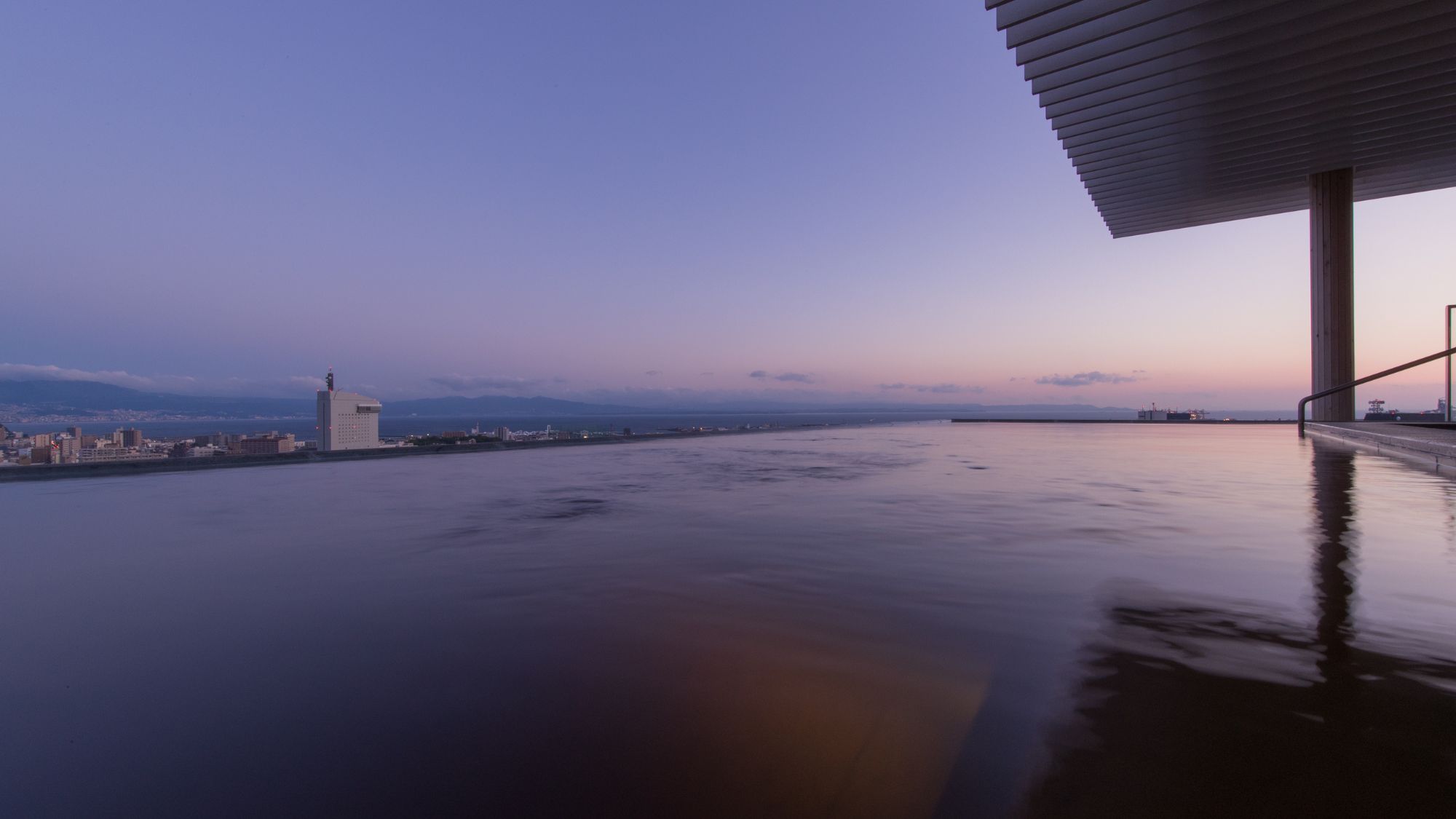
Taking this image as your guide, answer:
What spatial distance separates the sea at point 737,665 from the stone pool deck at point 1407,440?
3271 mm

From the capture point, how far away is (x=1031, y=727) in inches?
45.7

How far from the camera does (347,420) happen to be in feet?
28.5

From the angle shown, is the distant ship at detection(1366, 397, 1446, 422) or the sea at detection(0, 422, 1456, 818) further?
the distant ship at detection(1366, 397, 1446, 422)

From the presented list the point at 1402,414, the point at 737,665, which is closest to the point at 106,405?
the point at 737,665

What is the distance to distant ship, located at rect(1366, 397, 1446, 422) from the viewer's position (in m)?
9.99

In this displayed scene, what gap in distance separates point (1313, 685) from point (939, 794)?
1098 mm

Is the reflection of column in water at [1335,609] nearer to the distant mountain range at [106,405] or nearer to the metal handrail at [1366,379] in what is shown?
the metal handrail at [1366,379]

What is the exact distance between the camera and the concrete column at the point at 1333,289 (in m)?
9.81

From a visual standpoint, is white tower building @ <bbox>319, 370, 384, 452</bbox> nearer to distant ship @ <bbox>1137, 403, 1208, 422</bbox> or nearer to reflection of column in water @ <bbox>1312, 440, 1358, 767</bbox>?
reflection of column in water @ <bbox>1312, 440, 1358, 767</bbox>

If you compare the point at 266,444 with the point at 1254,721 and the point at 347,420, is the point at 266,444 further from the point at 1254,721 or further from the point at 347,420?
the point at 1254,721

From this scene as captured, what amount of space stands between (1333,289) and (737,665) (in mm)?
14149

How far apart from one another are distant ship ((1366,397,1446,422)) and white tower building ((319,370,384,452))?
18.6 m

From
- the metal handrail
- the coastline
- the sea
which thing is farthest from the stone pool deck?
the coastline

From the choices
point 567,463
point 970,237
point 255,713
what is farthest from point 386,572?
point 970,237
